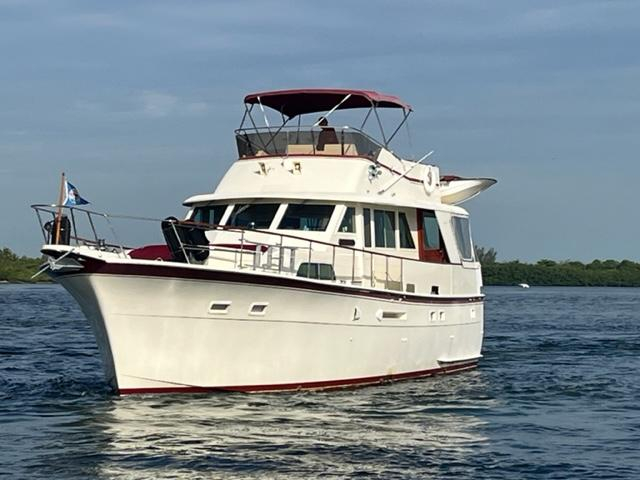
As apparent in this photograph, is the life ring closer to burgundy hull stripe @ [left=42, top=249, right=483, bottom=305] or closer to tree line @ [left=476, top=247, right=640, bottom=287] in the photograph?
burgundy hull stripe @ [left=42, top=249, right=483, bottom=305]

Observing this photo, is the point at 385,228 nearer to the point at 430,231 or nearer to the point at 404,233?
the point at 404,233

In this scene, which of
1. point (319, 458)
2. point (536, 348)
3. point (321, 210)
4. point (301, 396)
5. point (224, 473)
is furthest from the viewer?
point (536, 348)

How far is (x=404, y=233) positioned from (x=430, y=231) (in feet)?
2.64

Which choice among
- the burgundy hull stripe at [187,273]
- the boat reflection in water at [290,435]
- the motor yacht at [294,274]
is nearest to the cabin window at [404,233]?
the motor yacht at [294,274]

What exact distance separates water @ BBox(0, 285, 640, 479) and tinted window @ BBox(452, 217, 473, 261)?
2461mm

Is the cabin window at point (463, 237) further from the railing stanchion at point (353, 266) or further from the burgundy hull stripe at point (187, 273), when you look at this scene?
the burgundy hull stripe at point (187, 273)

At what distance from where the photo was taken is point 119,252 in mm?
16203

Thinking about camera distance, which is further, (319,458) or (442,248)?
(442,248)

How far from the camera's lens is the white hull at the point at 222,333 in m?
15.5

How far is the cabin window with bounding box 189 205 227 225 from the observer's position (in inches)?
770

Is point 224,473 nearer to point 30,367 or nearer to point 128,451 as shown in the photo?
point 128,451

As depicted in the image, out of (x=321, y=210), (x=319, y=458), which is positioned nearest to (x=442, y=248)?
(x=321, y=210)

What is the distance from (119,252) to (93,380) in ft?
14.0

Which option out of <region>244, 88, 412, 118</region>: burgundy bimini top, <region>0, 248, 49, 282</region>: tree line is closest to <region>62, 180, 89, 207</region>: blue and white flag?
<region>244, 88, 412, 118</region>: burgundy bimini top
